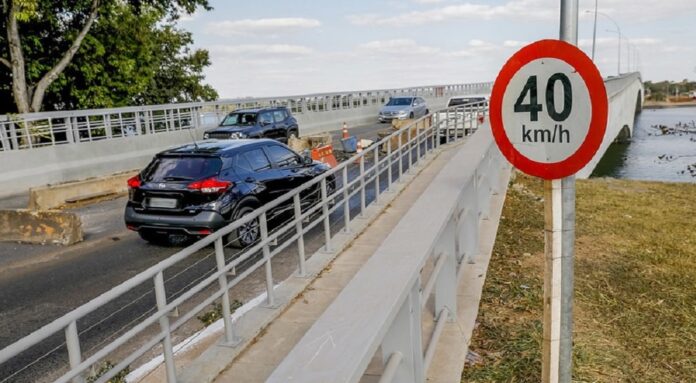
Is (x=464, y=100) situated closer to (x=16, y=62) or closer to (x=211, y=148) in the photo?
(x=16, y=62)

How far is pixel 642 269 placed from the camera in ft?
22.9

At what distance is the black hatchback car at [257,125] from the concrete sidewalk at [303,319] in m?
10.6

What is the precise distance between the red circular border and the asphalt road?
4.04 meters

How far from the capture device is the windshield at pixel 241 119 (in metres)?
19.7

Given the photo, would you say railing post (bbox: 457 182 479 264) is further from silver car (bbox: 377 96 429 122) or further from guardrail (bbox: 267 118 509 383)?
silver car (bbox: 377 96 429 122)

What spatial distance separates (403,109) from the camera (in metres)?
34.6

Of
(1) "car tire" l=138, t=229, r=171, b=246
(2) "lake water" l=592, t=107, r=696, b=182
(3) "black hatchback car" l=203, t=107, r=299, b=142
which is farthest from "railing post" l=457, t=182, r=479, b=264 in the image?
(2) "lake water" l=592, t=107, r=696, b=182

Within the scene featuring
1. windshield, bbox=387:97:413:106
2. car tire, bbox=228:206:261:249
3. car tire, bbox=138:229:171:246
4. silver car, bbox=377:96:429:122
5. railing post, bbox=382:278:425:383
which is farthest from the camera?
windshield, bbox=387:97:413:106

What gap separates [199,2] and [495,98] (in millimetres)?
26816

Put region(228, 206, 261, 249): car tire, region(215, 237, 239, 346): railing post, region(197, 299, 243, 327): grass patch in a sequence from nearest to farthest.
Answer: region(215, 237, 239, 346): railing post
region(197, 299, 243, 327): grass patch
region(228, 206, 261, 249): car tire

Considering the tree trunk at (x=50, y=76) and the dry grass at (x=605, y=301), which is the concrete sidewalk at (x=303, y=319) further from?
the tree trunk at (x=50, y=76)

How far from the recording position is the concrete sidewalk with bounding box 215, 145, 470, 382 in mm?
4507

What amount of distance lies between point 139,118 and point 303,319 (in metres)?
18.2

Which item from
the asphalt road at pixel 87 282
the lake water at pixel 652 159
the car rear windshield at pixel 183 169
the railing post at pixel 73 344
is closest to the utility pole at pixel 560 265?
the railing post at pixel 73 344
